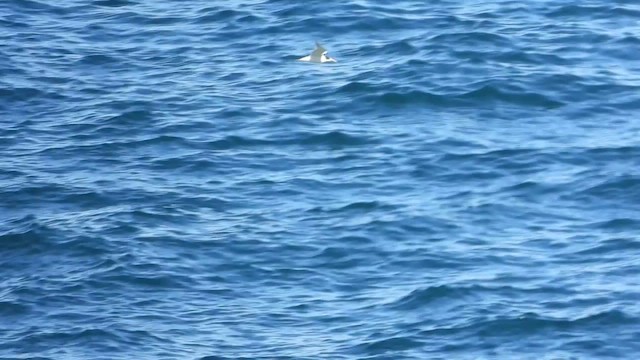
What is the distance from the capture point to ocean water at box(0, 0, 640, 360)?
1591 centimetres

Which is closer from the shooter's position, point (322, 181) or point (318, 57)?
point (322, 181)

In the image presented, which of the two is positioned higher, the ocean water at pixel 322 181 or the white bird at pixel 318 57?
the white bird at pixel 318 57

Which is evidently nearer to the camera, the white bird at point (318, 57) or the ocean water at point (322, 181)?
the ocean water at point (322, 181)

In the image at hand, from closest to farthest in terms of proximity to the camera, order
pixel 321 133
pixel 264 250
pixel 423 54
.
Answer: pixel 264 250 → pixel 321 133 → pixel 423 54

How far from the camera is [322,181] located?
64.2 ft

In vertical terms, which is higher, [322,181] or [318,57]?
[318,57]

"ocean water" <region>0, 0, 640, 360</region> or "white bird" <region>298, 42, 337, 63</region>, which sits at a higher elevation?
"white bird" <region>298, 42, 337, 63</region>

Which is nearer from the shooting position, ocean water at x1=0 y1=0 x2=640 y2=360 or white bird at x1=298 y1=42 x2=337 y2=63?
ocean water at x1=0 y1=0 x2=640 y2=360

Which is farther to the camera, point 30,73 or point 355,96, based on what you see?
point 30,73

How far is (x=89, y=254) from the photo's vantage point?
1791cm

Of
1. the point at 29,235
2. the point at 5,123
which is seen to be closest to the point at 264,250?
the point at 29,235

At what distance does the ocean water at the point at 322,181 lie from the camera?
52.2 ft

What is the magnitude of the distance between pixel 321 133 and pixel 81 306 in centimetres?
551

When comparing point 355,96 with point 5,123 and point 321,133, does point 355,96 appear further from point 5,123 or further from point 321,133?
point 5,123
